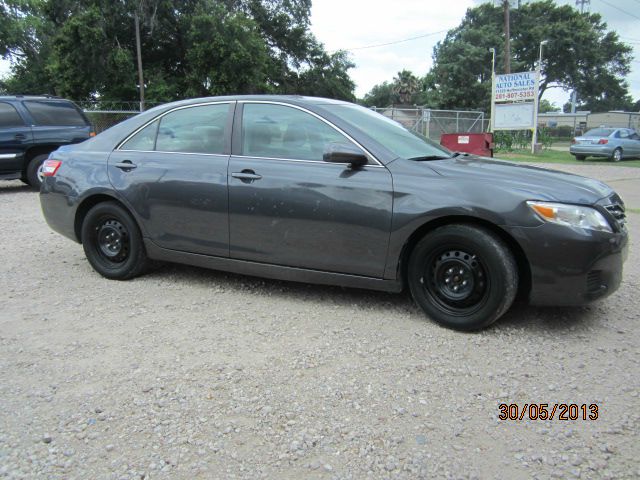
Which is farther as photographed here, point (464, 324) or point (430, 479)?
point (464, 324)

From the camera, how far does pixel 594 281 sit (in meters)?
3.21

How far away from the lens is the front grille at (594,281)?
3180 mm

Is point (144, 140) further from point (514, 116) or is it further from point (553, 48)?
point (553, 48)

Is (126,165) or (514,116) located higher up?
(514,116)

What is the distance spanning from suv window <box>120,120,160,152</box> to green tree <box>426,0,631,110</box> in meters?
49.8

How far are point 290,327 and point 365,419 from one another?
1179 mm

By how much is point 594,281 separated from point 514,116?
22006 millimetres

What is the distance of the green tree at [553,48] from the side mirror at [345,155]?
5028cm

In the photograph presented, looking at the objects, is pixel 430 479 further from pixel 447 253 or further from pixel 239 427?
pixel 447 253

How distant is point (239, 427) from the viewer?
8.01 ft

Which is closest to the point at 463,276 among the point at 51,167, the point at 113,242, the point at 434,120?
the point at 113,242

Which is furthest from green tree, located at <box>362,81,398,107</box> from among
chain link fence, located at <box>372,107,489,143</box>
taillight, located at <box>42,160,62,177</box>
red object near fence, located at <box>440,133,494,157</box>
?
taillight, located at <box>42,160,62,177</box>

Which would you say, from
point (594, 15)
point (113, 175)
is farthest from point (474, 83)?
point (113, 175)

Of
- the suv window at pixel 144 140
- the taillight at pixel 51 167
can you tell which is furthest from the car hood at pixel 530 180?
the taillight at pixel 51 167
